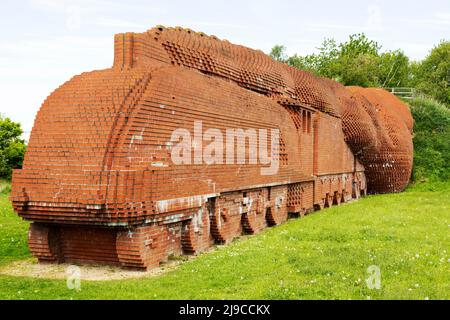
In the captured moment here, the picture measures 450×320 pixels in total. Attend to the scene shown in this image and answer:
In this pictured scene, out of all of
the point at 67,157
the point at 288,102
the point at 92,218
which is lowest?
the point at 92,218

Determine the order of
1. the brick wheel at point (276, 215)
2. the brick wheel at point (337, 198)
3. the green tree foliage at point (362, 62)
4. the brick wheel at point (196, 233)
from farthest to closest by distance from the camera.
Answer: the green tree foliage at point (362, 62) < the brick wheel at point (337, 198) < the brick wheel at point (276, 215) < the brick wheel at point (196, 233)

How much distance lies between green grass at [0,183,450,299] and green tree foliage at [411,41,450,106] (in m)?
29.6

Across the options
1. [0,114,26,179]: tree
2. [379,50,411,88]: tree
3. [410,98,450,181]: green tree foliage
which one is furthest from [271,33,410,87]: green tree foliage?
[0,114,26,179]: tree

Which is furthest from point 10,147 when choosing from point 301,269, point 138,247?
point 301,269

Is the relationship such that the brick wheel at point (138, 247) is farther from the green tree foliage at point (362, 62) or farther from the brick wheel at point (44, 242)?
the green tree foliage at point (362, 62)

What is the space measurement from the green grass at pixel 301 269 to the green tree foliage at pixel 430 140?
12294 mm

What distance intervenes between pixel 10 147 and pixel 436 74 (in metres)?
30.5

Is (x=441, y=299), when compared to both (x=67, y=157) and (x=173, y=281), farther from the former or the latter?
(x=67, y=157)

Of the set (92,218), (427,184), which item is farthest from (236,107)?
(427,184)

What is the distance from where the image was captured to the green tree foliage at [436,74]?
125ft

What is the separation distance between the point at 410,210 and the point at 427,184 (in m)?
8.74

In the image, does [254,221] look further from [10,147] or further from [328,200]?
[10,147]

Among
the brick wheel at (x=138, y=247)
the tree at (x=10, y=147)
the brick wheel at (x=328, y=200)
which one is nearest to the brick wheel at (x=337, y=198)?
the brick wheel at (x=328, y=200)

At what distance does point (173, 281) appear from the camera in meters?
6.55
